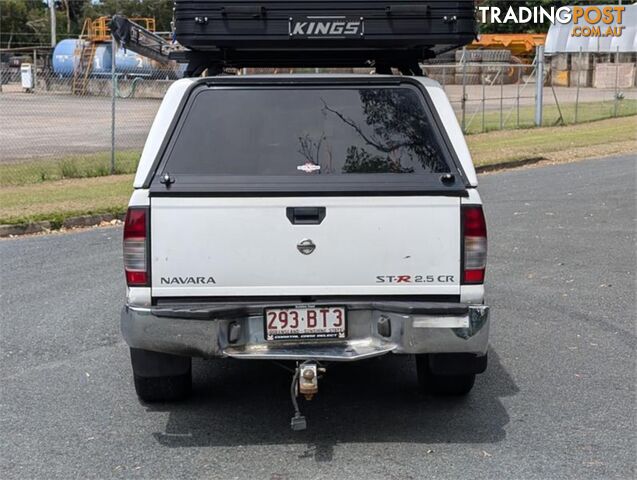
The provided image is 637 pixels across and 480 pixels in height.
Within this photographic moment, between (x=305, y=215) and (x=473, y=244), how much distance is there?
0.86 m

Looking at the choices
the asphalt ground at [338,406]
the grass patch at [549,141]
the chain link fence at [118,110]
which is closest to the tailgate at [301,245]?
the asphalt ground at [338,406]

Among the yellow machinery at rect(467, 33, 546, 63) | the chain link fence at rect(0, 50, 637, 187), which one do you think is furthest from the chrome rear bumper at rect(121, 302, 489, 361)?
the yellow machinery at rect(467, 33, 546, 63)

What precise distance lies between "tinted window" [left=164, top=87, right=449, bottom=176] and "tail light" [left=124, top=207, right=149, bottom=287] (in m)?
0.32

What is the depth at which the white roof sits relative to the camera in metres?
56.1

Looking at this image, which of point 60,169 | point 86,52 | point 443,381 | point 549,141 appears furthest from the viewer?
point 86,52

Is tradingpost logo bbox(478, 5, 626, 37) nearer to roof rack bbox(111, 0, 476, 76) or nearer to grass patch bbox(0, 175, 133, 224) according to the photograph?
grass patch bbox(0, 175, 133, 224)

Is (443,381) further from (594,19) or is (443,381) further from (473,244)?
(594,19)

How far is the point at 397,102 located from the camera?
16.2 feet

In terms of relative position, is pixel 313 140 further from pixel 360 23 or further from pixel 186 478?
pixel 186 478

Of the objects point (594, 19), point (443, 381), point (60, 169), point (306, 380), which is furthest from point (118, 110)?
point (594, 19)

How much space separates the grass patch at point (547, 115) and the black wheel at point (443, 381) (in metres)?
19.5

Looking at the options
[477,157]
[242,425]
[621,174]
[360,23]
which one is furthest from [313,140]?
[477,157]

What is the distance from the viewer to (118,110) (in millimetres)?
33312

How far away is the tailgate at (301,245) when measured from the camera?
446 cm
